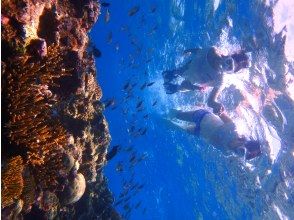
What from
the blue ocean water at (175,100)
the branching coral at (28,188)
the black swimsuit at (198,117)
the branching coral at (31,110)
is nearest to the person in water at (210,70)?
the black swimsuit at (198,117)

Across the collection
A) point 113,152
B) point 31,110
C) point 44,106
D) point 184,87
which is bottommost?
point 113,152

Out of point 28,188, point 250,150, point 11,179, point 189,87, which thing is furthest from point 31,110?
point 189,87

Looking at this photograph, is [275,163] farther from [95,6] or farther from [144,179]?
[144,179]

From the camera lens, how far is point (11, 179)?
436cm

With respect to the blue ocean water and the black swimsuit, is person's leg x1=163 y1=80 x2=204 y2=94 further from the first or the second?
the blue ocean water

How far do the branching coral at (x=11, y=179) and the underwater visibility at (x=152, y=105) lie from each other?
0.05 ft

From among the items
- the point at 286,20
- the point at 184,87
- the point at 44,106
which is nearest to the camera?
the point at 44,106

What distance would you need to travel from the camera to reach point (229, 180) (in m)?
27.4

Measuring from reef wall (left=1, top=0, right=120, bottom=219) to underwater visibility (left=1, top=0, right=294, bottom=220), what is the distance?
0.02 meters

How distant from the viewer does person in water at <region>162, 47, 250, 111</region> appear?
1150cm

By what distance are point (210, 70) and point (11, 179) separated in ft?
33.2

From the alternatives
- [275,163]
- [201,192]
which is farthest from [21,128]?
[201,192]

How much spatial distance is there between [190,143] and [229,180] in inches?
216

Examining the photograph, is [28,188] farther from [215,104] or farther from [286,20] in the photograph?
[286,20]
